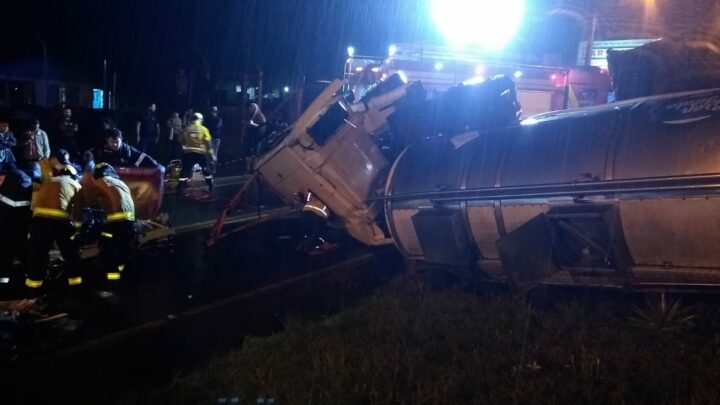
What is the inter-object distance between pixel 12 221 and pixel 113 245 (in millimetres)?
1232

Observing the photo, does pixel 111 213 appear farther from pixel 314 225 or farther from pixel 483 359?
pixel 483 359

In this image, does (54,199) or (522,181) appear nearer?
(522,181)

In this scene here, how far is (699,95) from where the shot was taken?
168 inches

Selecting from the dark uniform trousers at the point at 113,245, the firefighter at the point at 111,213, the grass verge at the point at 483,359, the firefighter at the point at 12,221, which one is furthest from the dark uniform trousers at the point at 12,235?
the grass verge at the point at 483,359

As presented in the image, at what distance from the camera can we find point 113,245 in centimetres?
602

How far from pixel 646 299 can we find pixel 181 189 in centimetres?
859

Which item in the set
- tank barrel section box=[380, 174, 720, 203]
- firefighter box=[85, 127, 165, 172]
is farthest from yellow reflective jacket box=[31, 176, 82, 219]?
tank barrel section box=[380, 174, 720, 203]

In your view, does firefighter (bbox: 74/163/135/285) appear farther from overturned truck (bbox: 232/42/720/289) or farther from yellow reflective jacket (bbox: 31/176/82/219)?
overturned truck (bbox: 232/42/720/289)

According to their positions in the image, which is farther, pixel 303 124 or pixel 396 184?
pixel 303 124

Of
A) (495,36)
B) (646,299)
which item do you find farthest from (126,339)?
(495,36)

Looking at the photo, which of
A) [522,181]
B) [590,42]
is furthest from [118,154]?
[590,42]

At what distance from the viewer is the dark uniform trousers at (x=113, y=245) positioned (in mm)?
6004

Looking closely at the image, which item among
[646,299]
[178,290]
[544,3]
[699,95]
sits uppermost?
[544,3]

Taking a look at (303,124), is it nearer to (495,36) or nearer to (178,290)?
(178,290)
